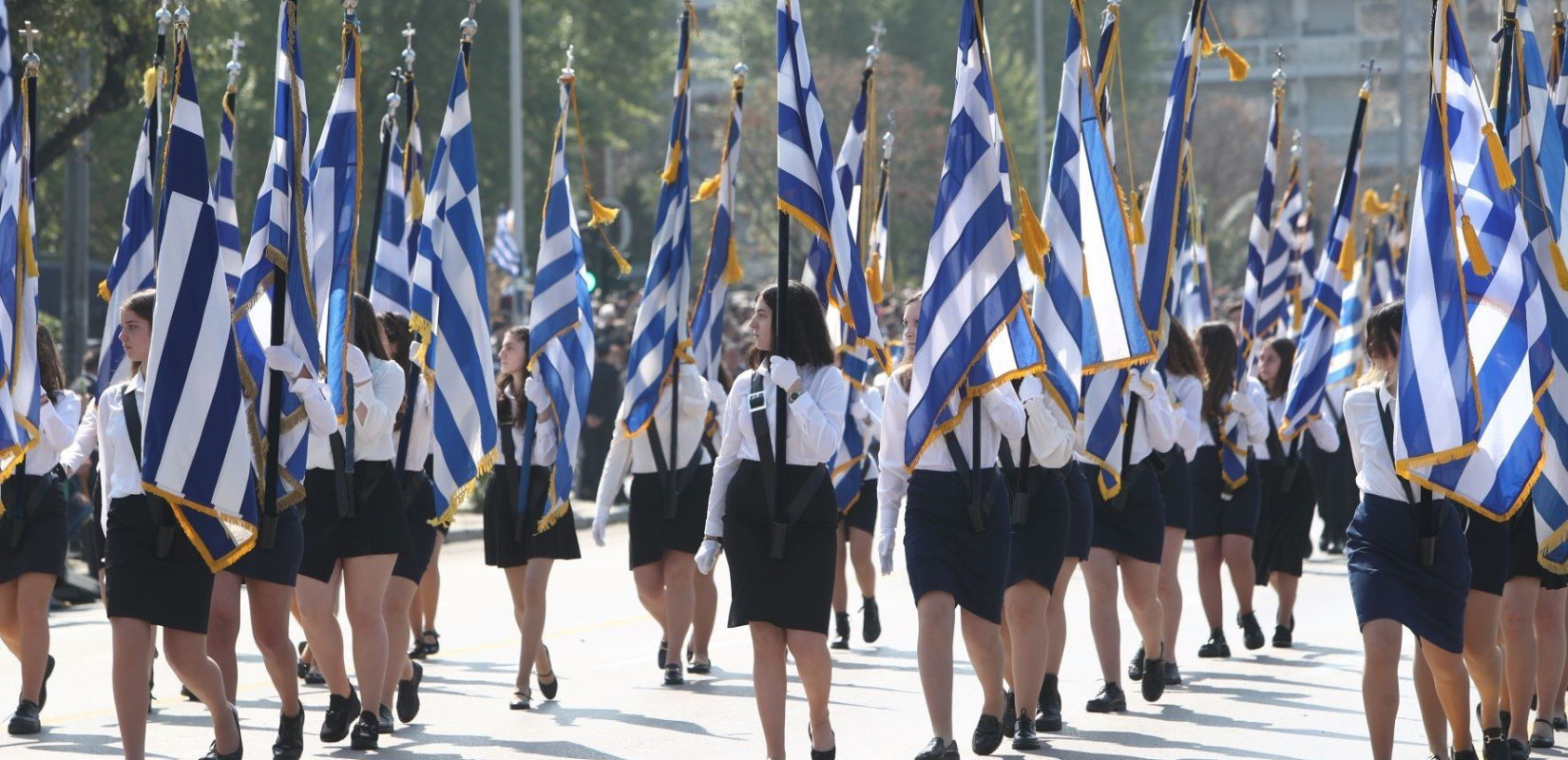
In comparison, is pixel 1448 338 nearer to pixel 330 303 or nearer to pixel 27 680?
pixel 330 303

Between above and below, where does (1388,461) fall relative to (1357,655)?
above

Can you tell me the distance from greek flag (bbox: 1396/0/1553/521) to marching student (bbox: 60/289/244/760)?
4452 mm

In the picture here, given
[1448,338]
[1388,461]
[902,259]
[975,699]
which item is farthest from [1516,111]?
[902,259]

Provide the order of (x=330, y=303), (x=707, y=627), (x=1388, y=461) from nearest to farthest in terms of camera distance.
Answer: (x=1388, y=461) < (x=330, y=303) < (x=707, y=627)

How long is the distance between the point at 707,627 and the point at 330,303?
10.7 ft

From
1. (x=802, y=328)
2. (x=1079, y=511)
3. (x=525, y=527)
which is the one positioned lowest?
(x=525, y=527)

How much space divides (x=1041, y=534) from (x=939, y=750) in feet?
4.24

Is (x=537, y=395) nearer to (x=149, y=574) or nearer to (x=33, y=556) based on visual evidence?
(x=33, y=556)

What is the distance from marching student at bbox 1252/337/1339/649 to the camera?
12.2m

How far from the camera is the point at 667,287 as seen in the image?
1166cm

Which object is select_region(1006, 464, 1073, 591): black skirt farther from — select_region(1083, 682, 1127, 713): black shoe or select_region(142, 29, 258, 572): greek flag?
select_region(142, 29, 258, 572): greek flag

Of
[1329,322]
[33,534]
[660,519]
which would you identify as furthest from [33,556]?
[1329,322]

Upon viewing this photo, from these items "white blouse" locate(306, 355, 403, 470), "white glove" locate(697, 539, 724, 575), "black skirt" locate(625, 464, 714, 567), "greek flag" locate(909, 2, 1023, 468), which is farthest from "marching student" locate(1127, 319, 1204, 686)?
"white blouse" locate(306, 355, 403, 470)

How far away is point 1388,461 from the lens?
24.4ft
